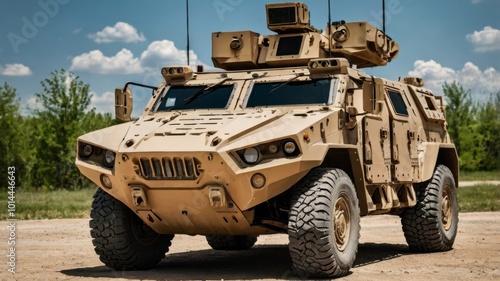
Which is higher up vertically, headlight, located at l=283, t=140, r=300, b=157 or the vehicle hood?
the vehicle hood

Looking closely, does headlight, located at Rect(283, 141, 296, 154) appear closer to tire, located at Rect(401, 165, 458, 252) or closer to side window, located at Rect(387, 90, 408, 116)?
side window, located at Rect(387, 90, 408, 116)

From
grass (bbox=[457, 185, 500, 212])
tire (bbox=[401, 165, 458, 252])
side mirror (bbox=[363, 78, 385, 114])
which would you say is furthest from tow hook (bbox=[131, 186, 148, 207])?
grass (bbox=[457, 185, 500, 212])

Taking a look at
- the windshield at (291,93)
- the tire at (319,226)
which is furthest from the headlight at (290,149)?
the windshield at (291,93)

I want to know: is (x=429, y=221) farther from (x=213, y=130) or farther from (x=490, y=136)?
(x=490, y=136)

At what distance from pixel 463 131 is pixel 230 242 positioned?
1962 inches

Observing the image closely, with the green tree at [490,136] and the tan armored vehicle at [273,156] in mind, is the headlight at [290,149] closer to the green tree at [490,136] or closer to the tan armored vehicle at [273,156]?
the tan armored vehicle at [273,156]

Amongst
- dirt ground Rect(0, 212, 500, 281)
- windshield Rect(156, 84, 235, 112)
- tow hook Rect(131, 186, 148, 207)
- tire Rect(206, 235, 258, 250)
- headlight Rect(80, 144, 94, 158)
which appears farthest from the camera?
tire Rect(206, 235, 258, 250)

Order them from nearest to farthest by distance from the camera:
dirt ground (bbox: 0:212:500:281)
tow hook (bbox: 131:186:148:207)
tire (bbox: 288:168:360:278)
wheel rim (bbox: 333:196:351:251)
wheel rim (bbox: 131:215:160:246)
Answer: tire (bbox: 288:168:360:278)
tow hook (bbox: 131:186:148:207)
wheel rim (bbox: 333:196:351:251)
dirt ground (bbox: 0:212:500:281)
wheel rim (bbox: 131:215:160:246)

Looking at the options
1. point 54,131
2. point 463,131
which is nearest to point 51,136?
point 54,131

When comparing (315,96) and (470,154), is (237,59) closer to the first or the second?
(315,96)

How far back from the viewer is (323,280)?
909cm

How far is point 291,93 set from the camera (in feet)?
34.2

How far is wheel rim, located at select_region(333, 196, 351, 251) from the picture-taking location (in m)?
9.42

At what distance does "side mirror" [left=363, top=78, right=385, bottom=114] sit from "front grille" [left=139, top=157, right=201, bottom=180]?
2.21 m
